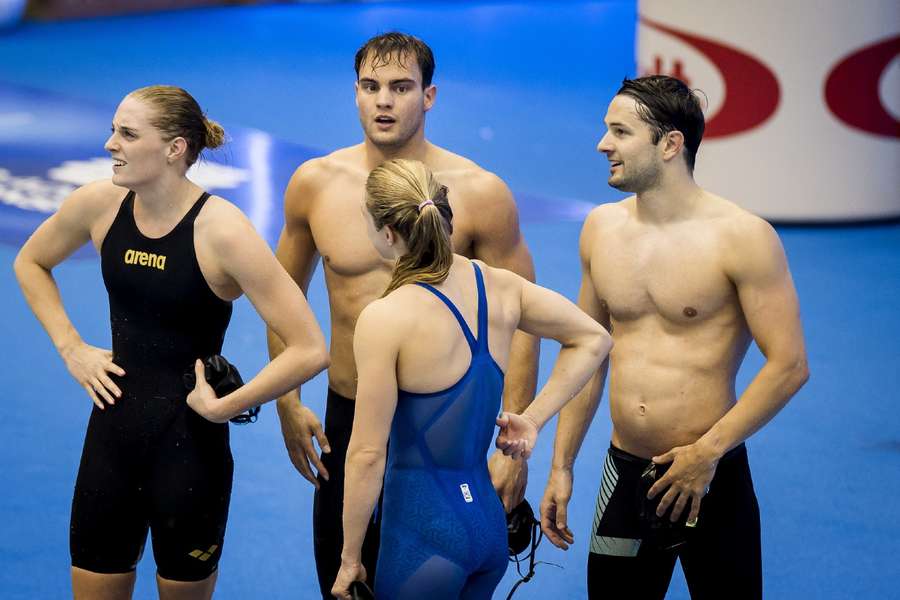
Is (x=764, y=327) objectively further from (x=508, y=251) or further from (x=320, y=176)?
(x=320, y=176)

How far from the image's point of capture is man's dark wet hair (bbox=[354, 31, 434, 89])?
428 cm

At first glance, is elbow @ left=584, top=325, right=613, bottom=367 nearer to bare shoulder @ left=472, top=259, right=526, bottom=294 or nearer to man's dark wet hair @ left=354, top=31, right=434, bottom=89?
bare shoulder @ left=472, top=259, right=526, bottom=294

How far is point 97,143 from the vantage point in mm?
12531

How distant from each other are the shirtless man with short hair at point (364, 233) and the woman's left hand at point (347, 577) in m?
0.69

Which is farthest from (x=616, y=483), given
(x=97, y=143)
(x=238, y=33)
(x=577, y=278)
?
(x=238, y=33)

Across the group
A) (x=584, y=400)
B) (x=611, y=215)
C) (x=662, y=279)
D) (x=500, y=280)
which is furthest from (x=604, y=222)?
(x=500, y=280)

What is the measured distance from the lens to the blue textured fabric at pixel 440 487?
11.3 ft

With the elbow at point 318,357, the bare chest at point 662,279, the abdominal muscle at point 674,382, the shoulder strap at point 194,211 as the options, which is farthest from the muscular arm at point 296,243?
the abdominal muscle at point 674,382

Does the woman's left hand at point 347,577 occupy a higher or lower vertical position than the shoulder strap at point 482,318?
lower

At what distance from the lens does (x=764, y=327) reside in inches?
151

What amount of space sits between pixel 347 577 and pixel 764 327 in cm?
136

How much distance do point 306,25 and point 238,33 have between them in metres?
1.43

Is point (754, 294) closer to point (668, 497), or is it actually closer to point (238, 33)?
point (668, 497)

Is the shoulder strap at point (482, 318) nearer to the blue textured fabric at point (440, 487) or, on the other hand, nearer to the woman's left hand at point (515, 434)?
the blue textured fabric at point (440, 487)
